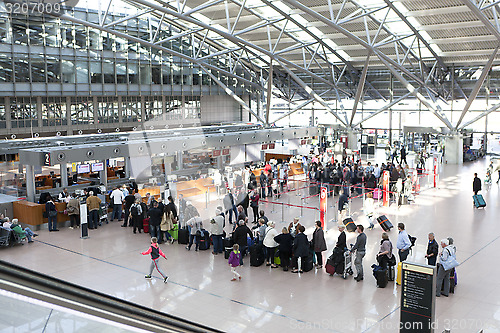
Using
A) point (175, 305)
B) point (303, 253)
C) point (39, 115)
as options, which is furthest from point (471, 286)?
point (39, 115)

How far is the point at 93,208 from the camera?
695 inches

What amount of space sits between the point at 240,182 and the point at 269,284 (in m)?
10.9

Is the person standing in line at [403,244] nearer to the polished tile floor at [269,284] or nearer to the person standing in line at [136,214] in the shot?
the polished tile floor at [269,284]

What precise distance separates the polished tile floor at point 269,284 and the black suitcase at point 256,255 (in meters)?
0.26

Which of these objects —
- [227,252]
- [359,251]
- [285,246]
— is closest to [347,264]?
[359,251]

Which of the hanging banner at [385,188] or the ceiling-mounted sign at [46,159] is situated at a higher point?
the ceiling-mounted sign at [46,159]

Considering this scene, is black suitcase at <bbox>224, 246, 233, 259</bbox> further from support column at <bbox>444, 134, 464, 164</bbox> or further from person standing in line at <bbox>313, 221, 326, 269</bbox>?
support column at <bbox>444, 134, 464, 164</bbox>

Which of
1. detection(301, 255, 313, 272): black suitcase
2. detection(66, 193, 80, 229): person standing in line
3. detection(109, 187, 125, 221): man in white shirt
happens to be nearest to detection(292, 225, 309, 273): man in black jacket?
detection(301, 255, 313, 272): black suitcase

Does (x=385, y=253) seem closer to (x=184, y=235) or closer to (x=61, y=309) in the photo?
(x=184, y=235)

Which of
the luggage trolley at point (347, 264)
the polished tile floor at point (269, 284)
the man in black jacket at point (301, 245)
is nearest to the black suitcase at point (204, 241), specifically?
the polished tile floor at point (269, 284)

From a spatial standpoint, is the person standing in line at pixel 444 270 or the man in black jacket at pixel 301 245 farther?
the man in black jacket at pixel 301 245

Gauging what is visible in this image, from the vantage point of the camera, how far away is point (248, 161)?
30.7m

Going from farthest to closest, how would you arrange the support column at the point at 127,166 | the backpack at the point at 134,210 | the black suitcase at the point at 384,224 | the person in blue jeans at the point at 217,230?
the support column at the point at 127,166 → the backpack at the point at 134,210 → the black suitcase at the point at 384,224 → the person in blue jeans at the point at 217,230

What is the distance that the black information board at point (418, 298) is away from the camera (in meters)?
8.28
